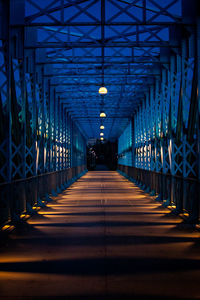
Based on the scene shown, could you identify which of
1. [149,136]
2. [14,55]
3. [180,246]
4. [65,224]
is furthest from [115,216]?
[149,136]

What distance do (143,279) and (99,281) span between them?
60 cm

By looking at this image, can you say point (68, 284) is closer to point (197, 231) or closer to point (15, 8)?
point (197, 231)

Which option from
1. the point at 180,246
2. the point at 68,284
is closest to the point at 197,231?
the point at 180,246

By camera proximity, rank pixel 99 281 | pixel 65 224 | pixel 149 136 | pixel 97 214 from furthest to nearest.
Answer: pixel 149 136 < pixel 97 214 < pixel 65 224 < pixel 99 281

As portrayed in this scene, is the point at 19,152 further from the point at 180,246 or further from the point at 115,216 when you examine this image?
the point at 180,246

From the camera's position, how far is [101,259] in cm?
680

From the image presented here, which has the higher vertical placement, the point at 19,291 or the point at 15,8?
the point at 15,8

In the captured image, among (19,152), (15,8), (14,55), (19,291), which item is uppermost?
(15,8)

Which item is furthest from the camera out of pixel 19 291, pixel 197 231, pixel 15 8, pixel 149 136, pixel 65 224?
pixel 149 136

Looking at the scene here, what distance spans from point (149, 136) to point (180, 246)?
15835 millimetres

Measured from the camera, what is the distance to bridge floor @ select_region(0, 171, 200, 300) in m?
5.24

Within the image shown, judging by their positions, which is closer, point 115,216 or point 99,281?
point 99,281

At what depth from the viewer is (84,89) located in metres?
26.3

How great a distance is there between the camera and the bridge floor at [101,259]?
524 centimetres
